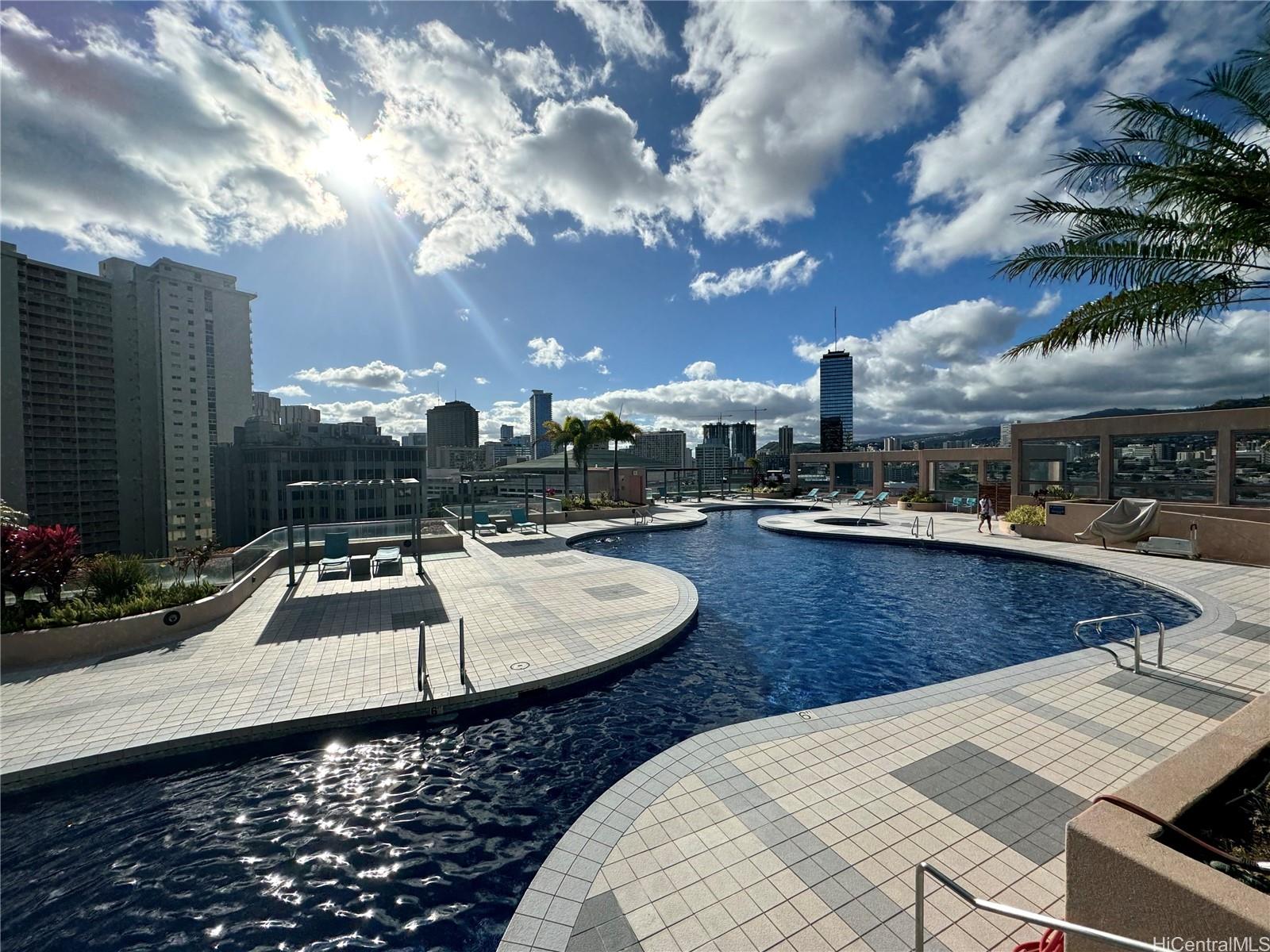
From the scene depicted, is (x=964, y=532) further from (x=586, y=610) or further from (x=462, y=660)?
(x=462, y=660)

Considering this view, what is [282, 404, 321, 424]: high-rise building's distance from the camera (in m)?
81.8

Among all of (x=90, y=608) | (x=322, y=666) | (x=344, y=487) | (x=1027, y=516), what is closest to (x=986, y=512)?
(x=1027, y=516)

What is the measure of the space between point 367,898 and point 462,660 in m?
2.93

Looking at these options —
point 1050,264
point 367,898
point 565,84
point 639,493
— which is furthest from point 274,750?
point 639,493

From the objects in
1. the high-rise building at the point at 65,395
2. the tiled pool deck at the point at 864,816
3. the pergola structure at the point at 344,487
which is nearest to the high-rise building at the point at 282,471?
the high-rise building at the point at 65,395

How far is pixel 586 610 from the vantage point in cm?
952

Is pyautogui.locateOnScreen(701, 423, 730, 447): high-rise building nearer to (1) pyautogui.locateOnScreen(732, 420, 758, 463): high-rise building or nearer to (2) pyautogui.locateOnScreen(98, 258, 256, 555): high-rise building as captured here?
(1) pyautogui.locateOnScreen(732, 420, 758, 463): high-rise building

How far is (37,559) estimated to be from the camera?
8008mm

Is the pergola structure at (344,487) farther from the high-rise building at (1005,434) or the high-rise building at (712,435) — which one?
the high-rise building at (712,435)

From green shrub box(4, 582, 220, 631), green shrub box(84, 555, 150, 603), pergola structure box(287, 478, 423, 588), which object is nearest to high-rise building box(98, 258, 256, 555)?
pergola structure box(287, 478, 423, 588)

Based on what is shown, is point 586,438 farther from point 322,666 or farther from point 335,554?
point 322,666

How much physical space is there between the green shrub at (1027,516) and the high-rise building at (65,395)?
3323 inches

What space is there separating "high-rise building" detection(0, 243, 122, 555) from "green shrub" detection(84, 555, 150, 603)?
225ft

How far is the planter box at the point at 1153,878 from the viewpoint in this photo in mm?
1800
